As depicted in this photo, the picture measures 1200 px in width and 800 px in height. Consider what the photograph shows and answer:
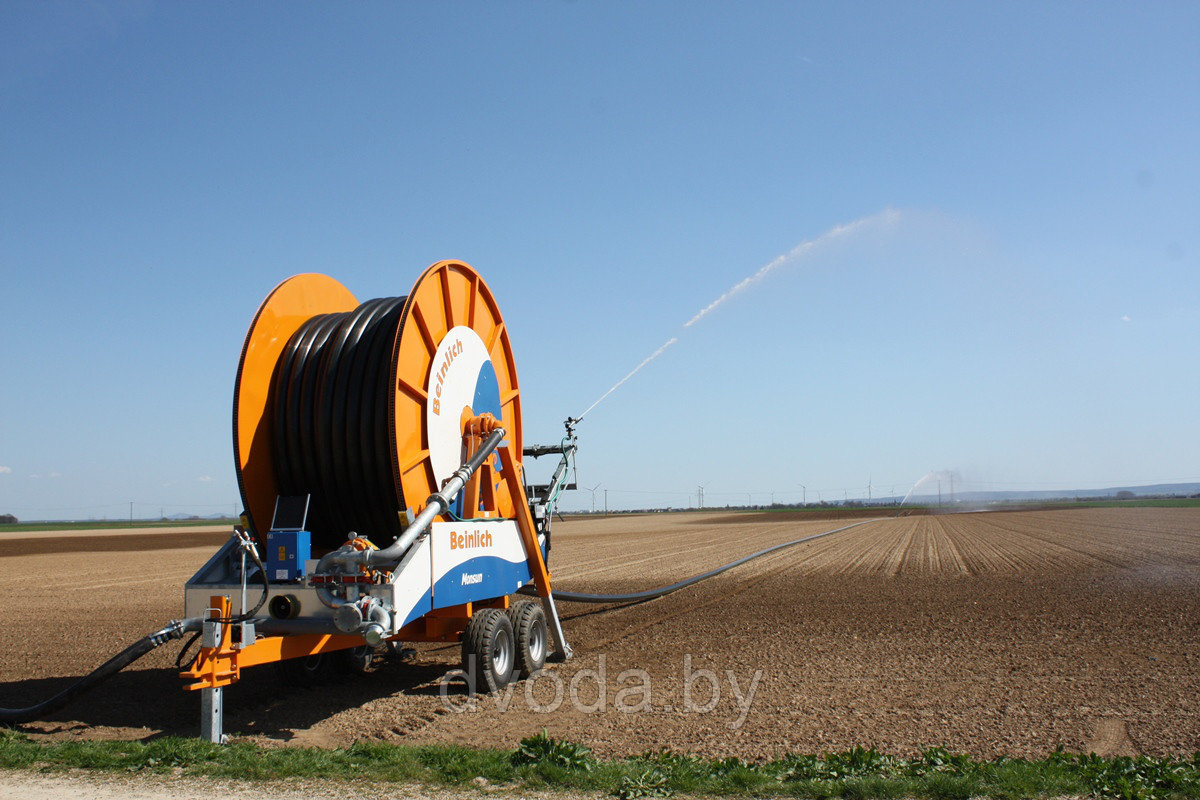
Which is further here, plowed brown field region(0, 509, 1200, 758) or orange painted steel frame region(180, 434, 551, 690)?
plowed brown field region(0, 509, 1200, 758)

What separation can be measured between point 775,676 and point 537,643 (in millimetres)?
2594

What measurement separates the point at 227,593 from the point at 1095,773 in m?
6.68

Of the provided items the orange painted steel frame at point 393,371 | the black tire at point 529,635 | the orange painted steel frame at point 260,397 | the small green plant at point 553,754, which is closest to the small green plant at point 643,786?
the small green plant at point 553,754

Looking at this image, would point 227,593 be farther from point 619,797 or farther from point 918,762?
point 918,762

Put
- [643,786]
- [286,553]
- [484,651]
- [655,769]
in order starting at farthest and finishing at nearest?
[484,651] < [286,553] < [655,769] < [643,786]

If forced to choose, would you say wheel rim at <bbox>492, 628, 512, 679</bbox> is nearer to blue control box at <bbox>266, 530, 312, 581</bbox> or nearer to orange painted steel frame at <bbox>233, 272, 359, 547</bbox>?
blue control box at <bbox>266, 530, 312, 581</bbox>

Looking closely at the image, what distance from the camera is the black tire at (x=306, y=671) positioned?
9805 mm

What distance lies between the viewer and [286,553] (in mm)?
8320

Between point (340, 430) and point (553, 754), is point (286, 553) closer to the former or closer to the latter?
point (340, 430)

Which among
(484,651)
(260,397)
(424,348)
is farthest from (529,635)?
(260,397)

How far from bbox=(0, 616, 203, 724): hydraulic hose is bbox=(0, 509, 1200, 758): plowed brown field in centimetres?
40

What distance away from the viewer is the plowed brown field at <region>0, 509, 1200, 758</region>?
759 centimetres

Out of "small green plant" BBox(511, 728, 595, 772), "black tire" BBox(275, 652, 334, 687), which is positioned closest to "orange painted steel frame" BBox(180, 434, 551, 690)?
"black tire" BBox(275, 652, 334, 687)

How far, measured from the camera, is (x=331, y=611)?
7.70 metres
